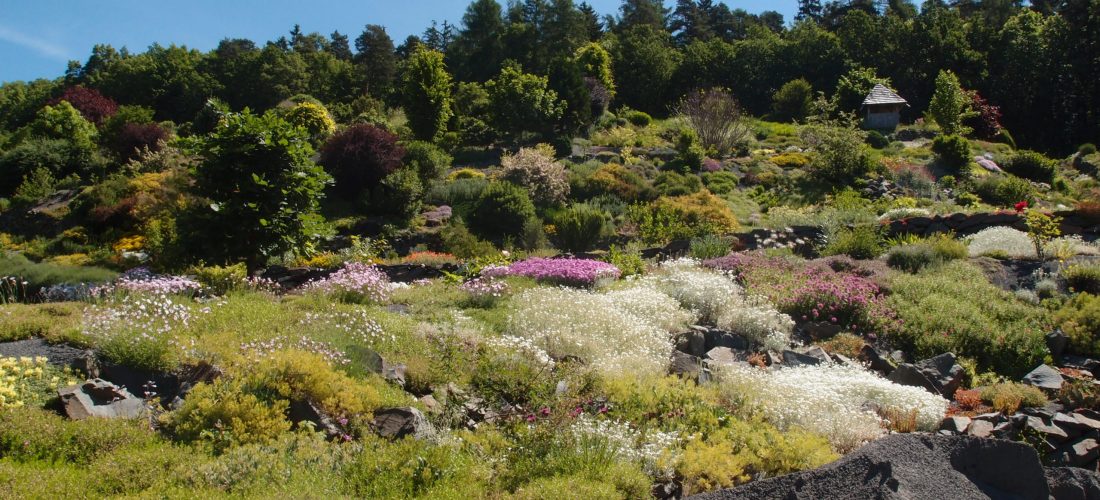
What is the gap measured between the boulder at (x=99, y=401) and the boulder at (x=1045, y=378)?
9108mm

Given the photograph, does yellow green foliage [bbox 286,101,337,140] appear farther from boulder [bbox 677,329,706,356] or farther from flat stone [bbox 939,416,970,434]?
flat stone [bbox 939,416,970,434]

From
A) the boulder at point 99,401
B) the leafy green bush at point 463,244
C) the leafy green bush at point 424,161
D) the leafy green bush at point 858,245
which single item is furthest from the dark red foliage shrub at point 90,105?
the leafy green bush at point 858,245

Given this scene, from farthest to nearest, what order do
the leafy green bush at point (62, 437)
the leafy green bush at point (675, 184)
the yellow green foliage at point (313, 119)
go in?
the yellow green foliage at point (313, 119), the leafy green bush at point (675, 184), the leafy green bush at point (62, 437)

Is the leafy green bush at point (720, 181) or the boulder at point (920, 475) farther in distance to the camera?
the leafy green bush at point (720, 181)

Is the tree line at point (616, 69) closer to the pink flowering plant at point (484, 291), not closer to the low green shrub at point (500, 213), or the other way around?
the low green shrub at point (500, 213)

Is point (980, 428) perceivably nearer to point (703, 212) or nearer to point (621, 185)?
point (703, 212)

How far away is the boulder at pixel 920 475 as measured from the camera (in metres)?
4.63

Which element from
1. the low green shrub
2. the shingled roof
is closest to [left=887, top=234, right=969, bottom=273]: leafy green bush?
the low green shrub

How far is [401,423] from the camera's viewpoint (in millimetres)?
5648

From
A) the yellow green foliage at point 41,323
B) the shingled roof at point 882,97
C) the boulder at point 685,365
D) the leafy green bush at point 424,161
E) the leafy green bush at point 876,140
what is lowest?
the boulder at point 685,365

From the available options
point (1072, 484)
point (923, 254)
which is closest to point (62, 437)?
point (1072, 484)

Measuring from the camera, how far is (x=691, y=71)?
4147cm

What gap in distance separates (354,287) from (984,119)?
1311 inches

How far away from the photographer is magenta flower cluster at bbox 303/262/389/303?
980 cm
